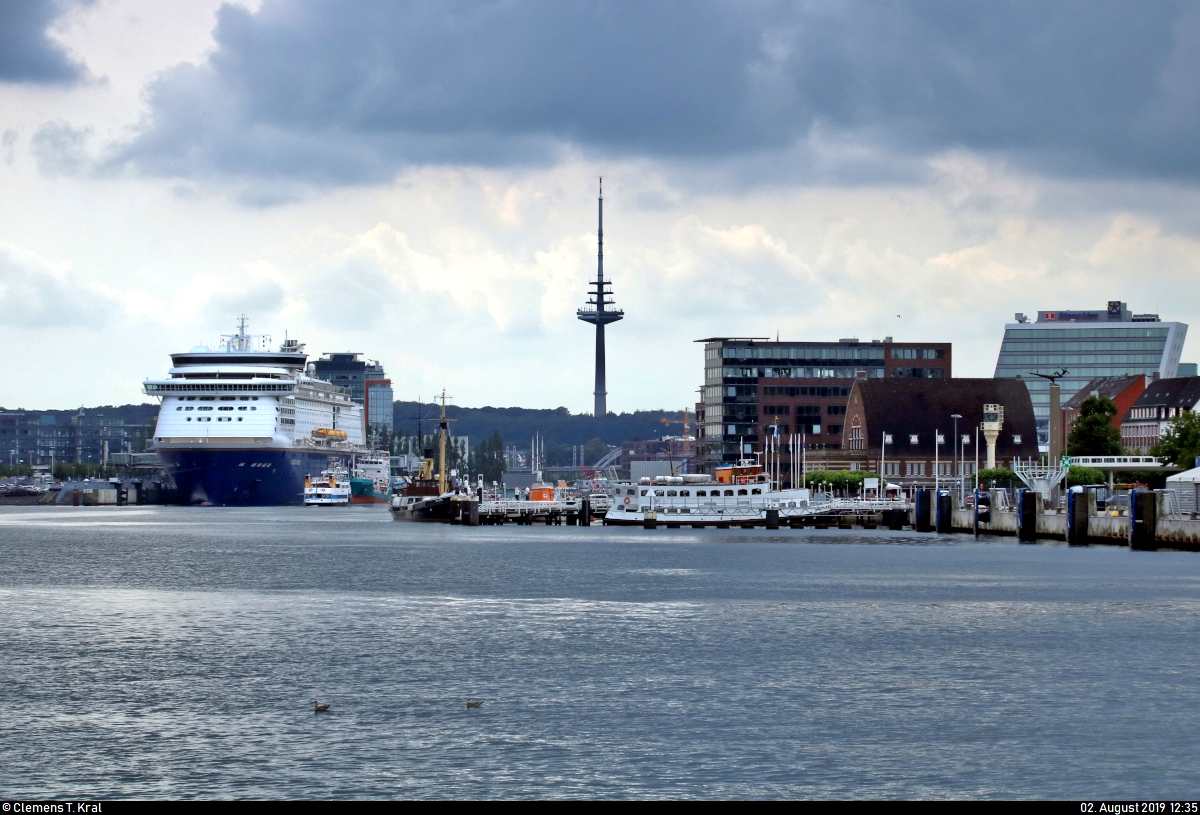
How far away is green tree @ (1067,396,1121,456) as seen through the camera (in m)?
166

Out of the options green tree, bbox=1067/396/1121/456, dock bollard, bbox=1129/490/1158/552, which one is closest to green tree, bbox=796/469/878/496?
green tree, bbox=1067/396/1121/456

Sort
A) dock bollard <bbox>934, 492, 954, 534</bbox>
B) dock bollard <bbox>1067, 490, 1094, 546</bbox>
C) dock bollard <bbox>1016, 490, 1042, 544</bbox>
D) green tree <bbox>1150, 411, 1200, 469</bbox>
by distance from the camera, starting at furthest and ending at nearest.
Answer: green tree <bbox>1150, 411, 1200, 469</bbox> → dock bollard <bbox>934, 492, 954, 534</bbox> → dock bollard <bbox>1016, 490, 1042, 544</bbox> → dock bollard <bbox>1067, 490, 1094, 546</bbox>

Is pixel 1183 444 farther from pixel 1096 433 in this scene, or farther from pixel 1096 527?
pixel 1096 527

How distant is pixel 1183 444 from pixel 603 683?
354 ft

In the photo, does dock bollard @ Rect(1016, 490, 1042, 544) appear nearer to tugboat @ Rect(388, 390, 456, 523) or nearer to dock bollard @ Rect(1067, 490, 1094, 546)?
dock bollard @ Rect(1067, 490, 1094, 546)

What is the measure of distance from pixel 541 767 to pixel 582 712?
20.4ft

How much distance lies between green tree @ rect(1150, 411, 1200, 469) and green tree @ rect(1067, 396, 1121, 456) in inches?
501

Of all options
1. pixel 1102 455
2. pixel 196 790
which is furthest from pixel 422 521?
pixel 196 790

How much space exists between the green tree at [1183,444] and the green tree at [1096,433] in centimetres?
1274

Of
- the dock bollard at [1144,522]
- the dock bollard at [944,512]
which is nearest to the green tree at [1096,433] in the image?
the dock bollard at [944,512]

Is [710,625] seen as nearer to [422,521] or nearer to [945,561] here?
[945,561]

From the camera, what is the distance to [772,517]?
137125 millimetres

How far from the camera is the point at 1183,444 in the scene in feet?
456

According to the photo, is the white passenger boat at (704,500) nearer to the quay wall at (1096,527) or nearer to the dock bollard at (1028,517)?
the quay wall at (1096,527)
